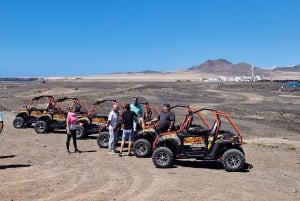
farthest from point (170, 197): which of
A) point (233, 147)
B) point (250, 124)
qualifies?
point (250, 124)

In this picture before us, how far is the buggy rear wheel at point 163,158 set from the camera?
12.1 metres

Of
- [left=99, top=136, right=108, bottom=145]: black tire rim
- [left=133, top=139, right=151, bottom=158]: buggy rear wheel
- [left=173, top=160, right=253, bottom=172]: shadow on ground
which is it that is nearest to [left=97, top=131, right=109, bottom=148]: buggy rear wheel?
[left=99, top=136, right=108, bottom=145]: black tire rim

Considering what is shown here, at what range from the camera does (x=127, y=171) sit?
11531 millimetres

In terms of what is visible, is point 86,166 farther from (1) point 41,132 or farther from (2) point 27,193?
(1) point 41,132

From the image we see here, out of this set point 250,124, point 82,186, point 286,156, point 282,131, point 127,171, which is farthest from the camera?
point 250,124

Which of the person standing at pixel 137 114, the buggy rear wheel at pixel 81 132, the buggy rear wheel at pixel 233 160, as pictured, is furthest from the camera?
the buggy rear wheel at pixel 81 132

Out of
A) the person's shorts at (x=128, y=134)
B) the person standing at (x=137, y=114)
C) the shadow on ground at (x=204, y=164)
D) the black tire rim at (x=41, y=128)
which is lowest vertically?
the shadow on ground at (x=204, y=164)

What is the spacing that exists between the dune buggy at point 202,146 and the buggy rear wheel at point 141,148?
1062mm

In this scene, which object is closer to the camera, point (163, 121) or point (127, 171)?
point (127, 171)

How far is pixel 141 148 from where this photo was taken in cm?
1357

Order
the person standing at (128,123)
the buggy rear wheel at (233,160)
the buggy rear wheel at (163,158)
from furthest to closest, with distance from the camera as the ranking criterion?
the person standing at (128,123) < the buggy rear wheel at (163,158) < the buggy rear wheel at (233,160)

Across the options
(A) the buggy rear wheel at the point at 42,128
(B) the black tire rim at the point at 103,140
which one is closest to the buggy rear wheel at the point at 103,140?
(B) the black tire rim at the point at 103,140

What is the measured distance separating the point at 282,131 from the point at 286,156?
8737 mm

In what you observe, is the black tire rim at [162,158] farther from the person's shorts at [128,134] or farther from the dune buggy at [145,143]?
the person's shorts at [128,134]
